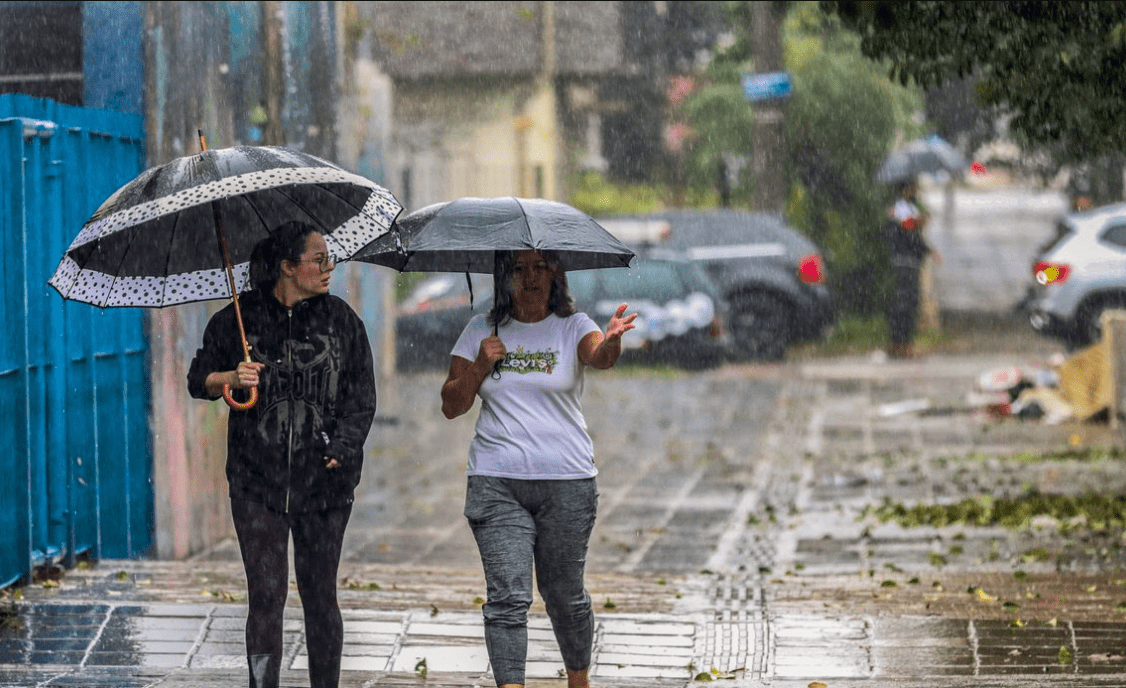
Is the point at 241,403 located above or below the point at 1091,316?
below

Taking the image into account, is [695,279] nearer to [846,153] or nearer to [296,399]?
[846,153]

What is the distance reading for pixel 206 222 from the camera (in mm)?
5895

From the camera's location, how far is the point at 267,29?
33.9ft

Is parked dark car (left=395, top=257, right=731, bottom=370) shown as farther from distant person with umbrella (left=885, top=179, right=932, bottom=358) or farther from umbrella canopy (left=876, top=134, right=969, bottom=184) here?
umbrella canopy (left=876, top=134, right=969, bottom=184)

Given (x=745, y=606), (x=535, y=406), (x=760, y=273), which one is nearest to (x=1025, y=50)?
(x=745, y=606)

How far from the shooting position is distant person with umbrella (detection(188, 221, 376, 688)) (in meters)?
5.39

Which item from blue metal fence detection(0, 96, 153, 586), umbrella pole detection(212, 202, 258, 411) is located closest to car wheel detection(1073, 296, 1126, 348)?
blue metal fence detection(0, 96, 153, 586)

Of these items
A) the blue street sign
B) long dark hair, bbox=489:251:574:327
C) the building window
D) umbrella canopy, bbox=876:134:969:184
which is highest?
the blue street sign

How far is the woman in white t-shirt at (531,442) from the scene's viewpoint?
223 inches

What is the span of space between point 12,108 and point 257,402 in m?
3.32

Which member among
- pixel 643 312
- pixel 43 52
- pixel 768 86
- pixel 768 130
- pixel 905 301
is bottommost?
pixel 643 312

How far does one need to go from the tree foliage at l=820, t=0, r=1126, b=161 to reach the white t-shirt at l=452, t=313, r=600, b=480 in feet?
9.36

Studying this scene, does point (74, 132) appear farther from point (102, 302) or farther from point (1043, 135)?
point (1043, 135)

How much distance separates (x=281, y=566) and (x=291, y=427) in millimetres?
438
